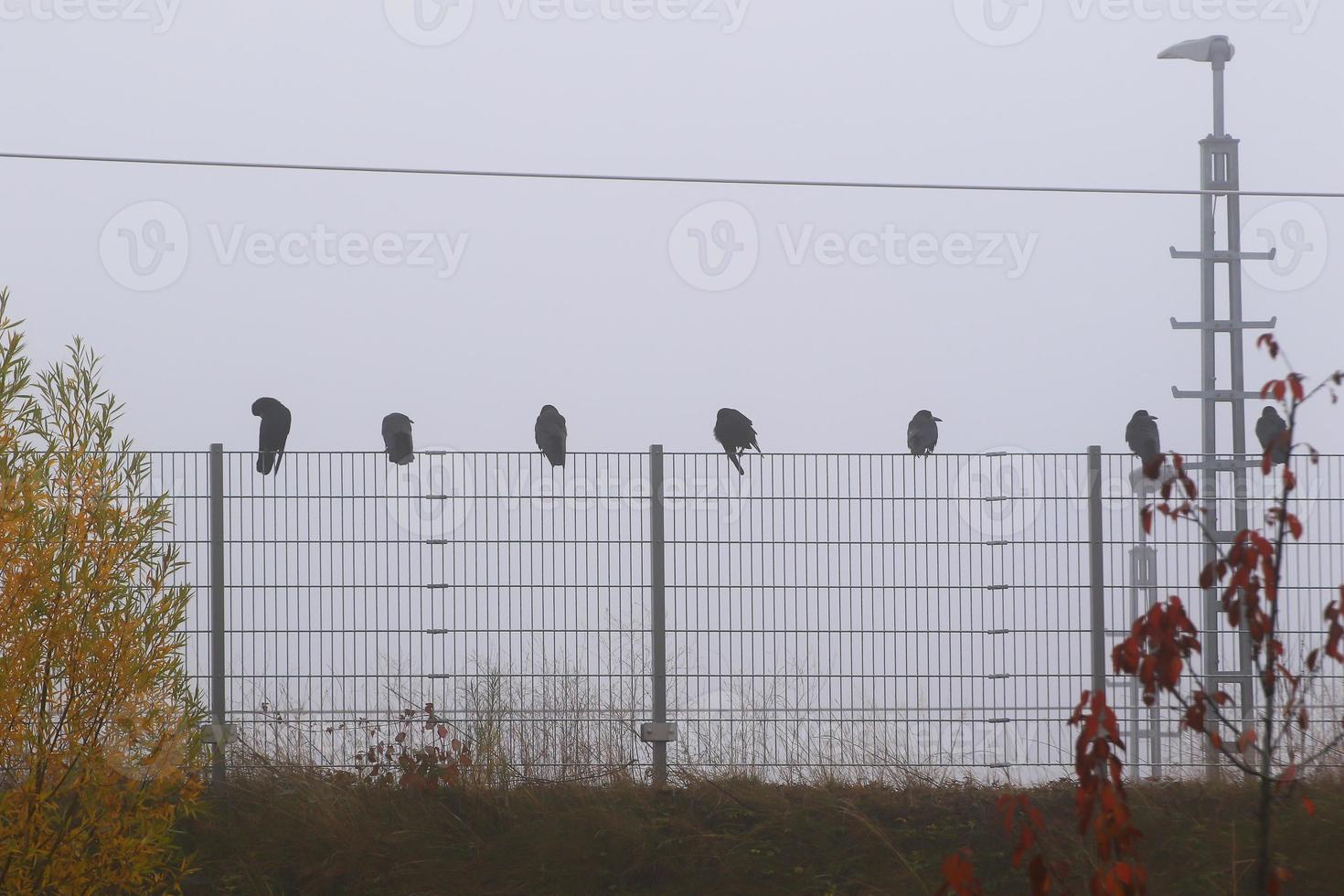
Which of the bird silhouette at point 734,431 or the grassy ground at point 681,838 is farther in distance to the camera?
the bird silhouette at point 734,431

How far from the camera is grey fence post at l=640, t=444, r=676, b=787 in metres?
6.39

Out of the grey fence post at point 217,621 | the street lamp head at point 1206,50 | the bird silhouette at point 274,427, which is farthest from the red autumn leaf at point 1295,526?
the street lamp head at point 1206,50

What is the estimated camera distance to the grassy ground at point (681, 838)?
19.0 feet

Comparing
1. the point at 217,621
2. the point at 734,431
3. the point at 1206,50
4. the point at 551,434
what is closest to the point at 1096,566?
the point at 734,431

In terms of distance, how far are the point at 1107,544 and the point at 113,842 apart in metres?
5.04

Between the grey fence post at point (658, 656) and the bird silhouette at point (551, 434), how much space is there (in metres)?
0.59

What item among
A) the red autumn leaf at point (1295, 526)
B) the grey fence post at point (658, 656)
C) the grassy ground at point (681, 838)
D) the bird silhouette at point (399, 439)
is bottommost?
the grassy ground at point (681, 838)

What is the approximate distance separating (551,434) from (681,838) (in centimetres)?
231

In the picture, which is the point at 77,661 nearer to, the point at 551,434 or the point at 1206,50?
the point at 551,434

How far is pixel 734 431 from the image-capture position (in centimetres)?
743

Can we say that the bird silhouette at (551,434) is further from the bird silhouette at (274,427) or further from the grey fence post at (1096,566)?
the grey fence post at (1096,566)

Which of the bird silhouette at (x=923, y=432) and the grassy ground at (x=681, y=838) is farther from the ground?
the bird silhouette at (x=923, y=432)

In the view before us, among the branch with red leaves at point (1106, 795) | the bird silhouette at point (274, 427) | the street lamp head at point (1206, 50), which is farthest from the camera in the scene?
the street lamp head at point (1206, 50)

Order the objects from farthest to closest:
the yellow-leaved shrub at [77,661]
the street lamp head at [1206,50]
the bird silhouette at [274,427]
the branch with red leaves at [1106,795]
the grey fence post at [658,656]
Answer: the street lamp head at [1206,50]
the bird silhouette at [274,427]
the grey fence post at [658,656]
the yellow-leaved shrub at [77,661]
the branch with red leaves at [1106,795]
